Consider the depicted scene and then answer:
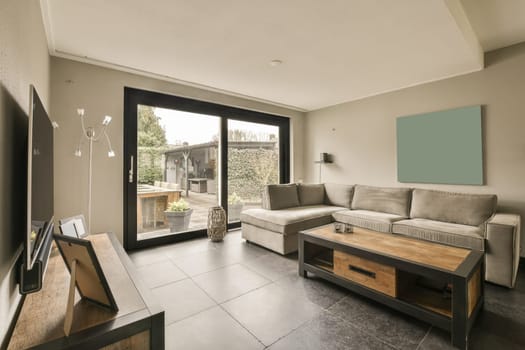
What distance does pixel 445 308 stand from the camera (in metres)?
1.75

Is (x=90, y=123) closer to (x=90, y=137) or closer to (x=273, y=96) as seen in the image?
(x=90, y=137)

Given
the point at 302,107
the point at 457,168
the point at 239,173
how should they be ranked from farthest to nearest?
the point at 302,107
the point at 239,173
the point at 457,168

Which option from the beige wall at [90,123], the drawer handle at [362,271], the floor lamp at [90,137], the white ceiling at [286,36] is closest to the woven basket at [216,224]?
the beige wall at [90,123]

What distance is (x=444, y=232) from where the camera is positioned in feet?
8.84

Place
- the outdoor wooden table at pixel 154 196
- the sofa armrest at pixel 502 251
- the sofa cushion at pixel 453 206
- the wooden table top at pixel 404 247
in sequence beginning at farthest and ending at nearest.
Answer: the outdoor wooden table at pixel 154 196 → the sofa cushion at pixel 453 206 → the sofa armrest at pixel 502 251 → the wooden table top at pixel 404 247

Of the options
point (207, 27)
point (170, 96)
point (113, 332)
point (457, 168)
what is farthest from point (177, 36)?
point (457, 168)

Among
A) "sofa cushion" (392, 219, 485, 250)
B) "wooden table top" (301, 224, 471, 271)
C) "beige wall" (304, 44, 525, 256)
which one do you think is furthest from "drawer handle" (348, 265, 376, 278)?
"beige wall" (304, 44, 525, 256)

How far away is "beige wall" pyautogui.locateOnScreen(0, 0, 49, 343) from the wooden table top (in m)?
2.15

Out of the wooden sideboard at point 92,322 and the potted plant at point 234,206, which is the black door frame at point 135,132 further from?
the wooden sideboard at point 92,322

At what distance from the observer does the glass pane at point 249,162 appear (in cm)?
446

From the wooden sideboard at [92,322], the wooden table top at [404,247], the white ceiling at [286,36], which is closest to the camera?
the wooden sideboard at [92,322]

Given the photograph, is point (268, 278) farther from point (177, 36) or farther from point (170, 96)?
point (170, 96)

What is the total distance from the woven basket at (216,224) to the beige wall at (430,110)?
7.83 feet

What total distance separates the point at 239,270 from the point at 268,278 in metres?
0.37
